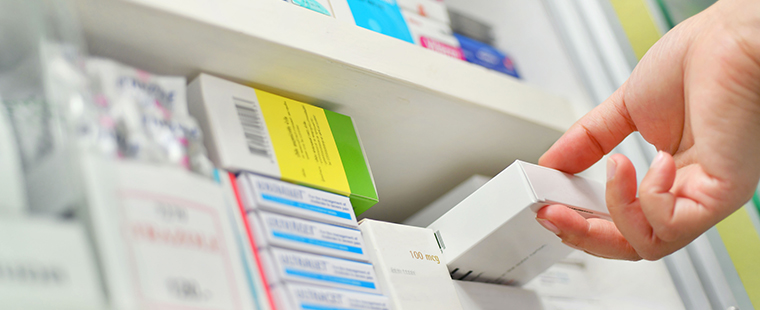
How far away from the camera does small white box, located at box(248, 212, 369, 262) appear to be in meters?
0.49

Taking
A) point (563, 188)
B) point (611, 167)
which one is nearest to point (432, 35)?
point (563, 188)

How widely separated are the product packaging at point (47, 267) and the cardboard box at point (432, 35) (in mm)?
626

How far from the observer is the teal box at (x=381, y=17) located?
761mm

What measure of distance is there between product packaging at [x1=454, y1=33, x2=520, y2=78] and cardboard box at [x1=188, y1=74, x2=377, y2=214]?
432mm

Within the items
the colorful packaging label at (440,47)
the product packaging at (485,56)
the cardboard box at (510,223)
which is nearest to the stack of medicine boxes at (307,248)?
the cardboard box at (510,223)

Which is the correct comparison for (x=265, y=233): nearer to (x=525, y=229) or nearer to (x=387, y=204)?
(x=525, y=229)

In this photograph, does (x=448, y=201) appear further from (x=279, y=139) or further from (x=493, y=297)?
(x=279, y=139)

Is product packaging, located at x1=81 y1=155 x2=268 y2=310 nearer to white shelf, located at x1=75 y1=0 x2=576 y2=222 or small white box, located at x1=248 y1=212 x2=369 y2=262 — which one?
small white box, located at x1=248 y1=212 x2=369 y2=262

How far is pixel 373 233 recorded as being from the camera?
1.97ft

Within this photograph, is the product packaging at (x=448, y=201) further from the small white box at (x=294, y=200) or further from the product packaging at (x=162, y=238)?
the product packaging at (x=162, y=238)

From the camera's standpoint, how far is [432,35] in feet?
3.00

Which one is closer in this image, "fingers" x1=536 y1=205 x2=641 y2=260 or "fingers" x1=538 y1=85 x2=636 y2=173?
"fingers" x1=536 y1=205 x2=641 y2=260

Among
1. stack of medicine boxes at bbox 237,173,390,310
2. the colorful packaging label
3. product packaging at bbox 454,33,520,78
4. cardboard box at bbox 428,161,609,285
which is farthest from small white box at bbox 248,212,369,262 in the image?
product packaging at bbox 454,33,520,78

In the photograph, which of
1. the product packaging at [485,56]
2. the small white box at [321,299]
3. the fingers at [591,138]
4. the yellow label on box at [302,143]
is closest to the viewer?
the small white box at [321,299]
